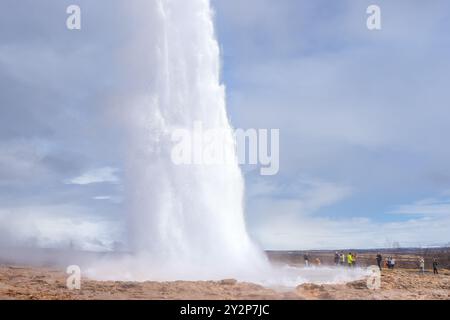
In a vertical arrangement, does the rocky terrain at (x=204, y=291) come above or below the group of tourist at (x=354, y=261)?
below

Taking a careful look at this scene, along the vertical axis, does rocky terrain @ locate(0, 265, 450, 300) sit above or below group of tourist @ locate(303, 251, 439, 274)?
below

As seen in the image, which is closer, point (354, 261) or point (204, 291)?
point (204, 291)

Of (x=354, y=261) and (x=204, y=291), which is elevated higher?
(x=354, y=261)

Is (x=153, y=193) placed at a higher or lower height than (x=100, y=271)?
higher

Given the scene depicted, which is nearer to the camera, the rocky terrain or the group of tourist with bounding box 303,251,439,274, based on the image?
the rocky terrain

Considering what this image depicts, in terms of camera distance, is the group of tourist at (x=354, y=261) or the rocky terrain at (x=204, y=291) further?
the group of tourist at (x=354, y=261)
